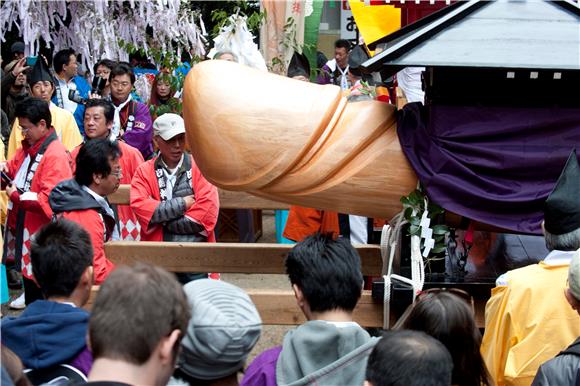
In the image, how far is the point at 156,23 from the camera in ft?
34.7

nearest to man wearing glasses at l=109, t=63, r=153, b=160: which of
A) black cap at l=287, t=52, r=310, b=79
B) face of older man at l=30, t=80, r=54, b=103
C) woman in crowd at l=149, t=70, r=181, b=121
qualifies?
woman in crowd at l=149, t=70, r=181, b=121

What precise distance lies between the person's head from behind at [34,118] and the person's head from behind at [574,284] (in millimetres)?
3664

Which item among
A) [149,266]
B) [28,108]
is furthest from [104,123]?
[149,266]

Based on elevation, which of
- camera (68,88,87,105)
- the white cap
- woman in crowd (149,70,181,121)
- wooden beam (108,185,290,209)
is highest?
the white cap

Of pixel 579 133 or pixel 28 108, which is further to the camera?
pixel 28 108

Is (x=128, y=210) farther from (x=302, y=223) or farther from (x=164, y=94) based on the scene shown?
(x=164, y=94)

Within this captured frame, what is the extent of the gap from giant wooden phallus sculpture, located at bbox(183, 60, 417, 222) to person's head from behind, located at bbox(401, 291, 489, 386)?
1.19m

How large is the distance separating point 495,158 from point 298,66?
488 cm

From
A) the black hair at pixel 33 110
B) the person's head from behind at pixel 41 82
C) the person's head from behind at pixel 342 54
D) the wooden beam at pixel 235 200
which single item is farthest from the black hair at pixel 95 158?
the person's head from behind at pixel 342 54

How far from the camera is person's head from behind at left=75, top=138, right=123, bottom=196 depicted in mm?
4480

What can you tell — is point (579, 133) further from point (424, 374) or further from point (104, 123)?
point (104, 123)

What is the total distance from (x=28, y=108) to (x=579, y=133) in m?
3.31

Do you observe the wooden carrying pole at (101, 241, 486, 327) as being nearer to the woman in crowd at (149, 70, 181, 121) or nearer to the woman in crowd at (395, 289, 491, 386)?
the woman in crowd at (395, 289, 491, 386)

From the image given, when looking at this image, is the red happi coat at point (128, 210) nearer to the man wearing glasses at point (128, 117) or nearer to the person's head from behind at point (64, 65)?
the man wearing glasses at point (128, 117)
